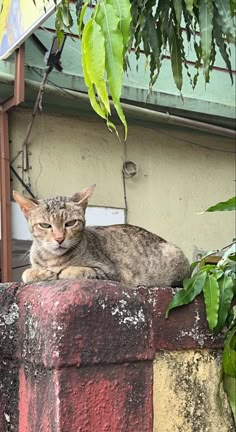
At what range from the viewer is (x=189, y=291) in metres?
1.87

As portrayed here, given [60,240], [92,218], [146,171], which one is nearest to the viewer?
[60,240]

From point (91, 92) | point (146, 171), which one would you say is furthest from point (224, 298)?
point (146, 171)

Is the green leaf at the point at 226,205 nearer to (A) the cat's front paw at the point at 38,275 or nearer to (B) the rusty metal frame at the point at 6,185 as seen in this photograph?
(A) the cat's front paw at the point at 38,275

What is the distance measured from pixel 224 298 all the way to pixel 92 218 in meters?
3.74

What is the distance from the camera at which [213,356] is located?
6.33 ft

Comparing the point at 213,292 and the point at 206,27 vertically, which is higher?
the point at 206,27

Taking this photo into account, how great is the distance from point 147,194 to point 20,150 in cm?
136

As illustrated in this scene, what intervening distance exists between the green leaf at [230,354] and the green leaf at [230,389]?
0.02 meters

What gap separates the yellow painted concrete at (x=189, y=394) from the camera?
1.78m

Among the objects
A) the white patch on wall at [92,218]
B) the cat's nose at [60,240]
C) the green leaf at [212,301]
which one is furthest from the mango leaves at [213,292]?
the white patch on wall at [92,218]

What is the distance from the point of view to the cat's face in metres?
3.00

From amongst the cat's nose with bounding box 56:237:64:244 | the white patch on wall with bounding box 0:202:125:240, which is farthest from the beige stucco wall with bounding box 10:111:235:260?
the cat's nose with bounding box 56:237:64:244

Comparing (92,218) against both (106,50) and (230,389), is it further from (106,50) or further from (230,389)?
(106,50)

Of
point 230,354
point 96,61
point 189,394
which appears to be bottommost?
point 189,394
